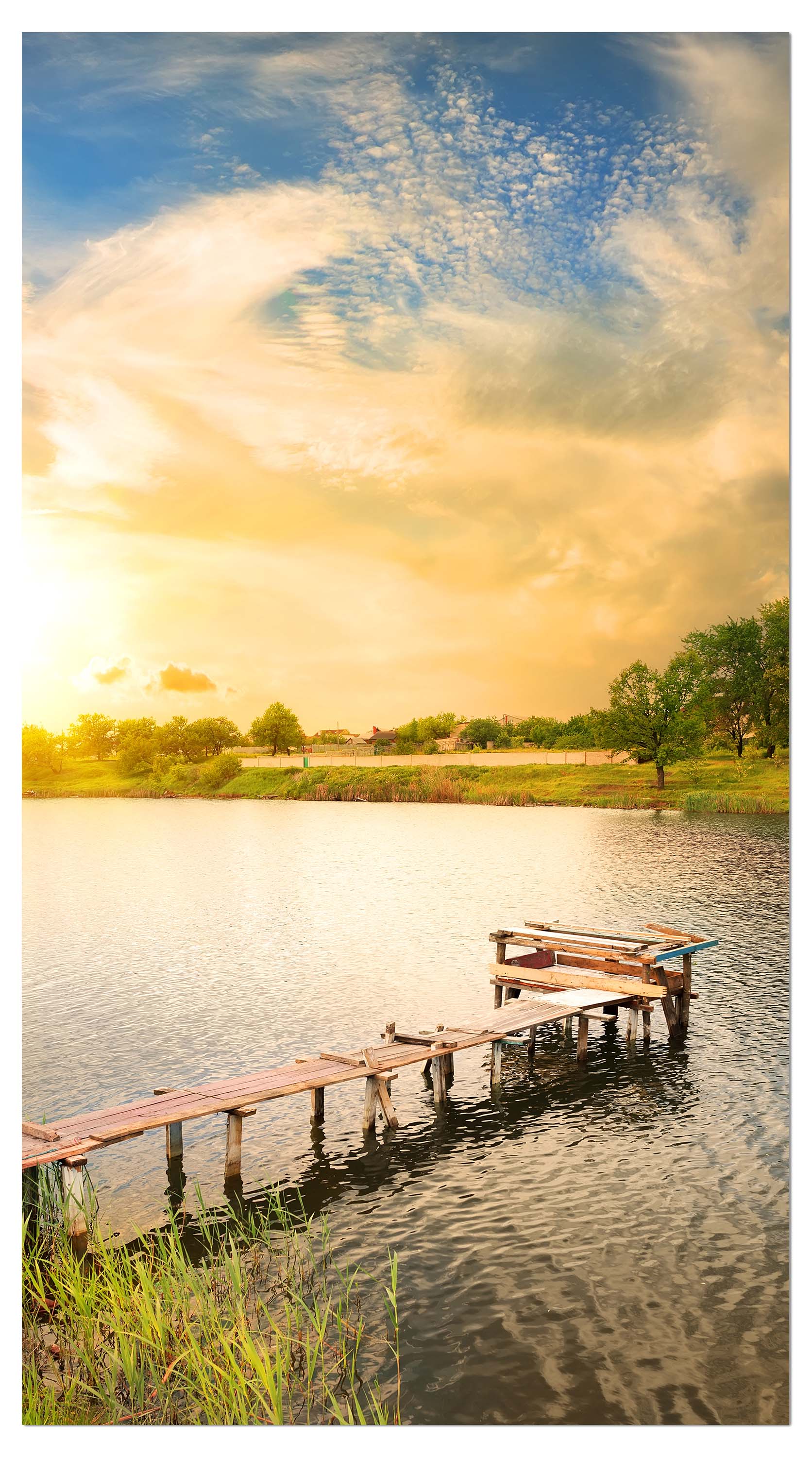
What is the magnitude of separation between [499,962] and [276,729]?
958 inches

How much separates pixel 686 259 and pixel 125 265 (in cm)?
759

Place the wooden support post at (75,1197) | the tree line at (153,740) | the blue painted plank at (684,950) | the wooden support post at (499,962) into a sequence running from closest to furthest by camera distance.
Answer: the wooden support post at (75,1197) → the blue painted plank at (684,950) → the wooden support post at (499,962) → the tree line at (153,740)

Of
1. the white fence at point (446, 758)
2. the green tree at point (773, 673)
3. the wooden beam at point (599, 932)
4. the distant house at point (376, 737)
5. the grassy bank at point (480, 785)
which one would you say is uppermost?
the green tree at point (773, 673)

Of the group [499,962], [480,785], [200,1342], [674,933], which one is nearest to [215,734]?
[480,785]

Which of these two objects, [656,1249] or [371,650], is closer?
[656,1249]

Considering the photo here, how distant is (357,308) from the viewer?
14.3 metres

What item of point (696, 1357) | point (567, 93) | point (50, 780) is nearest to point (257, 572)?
point (50, 780)

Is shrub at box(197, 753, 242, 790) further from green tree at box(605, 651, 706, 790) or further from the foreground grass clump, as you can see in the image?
the foreground grass clump

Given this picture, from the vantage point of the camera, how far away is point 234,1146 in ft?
24.2

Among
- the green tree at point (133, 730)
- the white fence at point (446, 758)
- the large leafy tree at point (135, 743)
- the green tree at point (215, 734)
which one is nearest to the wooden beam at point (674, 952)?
the large leafy tree at point (135, 743)

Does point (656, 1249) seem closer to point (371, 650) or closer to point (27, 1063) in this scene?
point (27, 1063)

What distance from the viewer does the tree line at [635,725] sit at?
26.3 m

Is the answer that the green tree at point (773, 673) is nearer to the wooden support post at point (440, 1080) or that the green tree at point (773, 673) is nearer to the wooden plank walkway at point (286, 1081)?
the wooden plank walkway at point (286, 1081)

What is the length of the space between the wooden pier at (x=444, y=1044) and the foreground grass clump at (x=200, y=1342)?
637 millimetres
